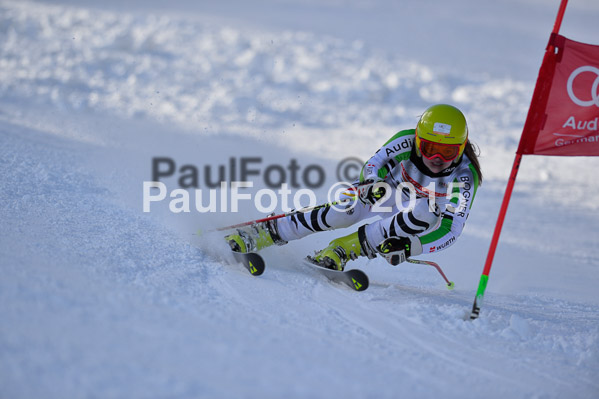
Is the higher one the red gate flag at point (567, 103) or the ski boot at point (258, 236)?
the red gate flag at point (567, 103)

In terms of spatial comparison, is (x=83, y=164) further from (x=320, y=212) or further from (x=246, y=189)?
(x=320, y=212)

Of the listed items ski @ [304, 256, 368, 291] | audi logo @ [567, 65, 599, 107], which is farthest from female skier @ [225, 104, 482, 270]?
audi logo @ [567, 65, 599, 107]

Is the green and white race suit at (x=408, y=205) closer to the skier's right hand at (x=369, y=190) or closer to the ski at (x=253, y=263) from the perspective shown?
the skier's right hand at (x=369, y=190)

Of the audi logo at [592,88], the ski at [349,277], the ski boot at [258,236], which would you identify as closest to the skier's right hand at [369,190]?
the ski at [349,277]

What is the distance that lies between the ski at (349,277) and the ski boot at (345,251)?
11cm

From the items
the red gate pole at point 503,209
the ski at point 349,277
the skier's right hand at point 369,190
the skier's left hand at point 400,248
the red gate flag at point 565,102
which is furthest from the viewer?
the skier's right hand at point 369,190

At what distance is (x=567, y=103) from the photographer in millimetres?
3701

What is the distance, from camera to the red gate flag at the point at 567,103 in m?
3.67

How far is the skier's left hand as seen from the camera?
12.7 feet

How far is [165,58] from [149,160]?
1342 cm

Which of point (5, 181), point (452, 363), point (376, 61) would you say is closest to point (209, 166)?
point (5, 181)

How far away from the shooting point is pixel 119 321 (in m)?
2.47

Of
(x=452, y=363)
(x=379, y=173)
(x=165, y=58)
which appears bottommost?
(x=452, y=363)

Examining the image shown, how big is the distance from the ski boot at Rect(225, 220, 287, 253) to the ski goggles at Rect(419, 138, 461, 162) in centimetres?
136
